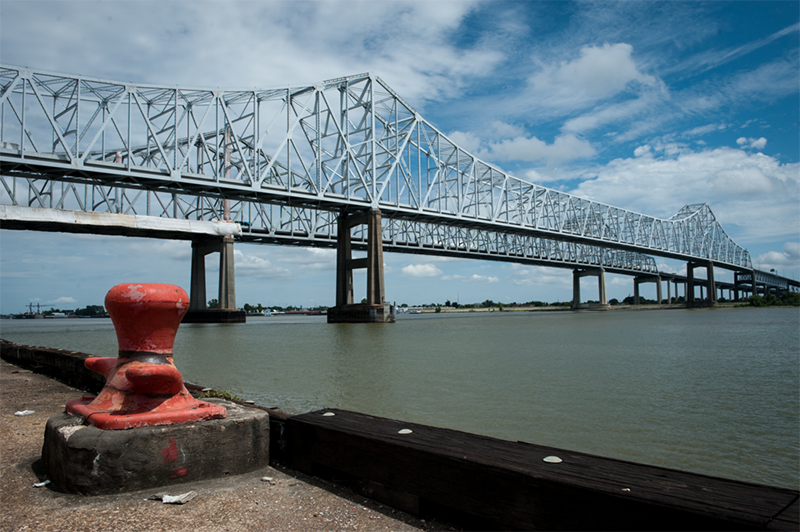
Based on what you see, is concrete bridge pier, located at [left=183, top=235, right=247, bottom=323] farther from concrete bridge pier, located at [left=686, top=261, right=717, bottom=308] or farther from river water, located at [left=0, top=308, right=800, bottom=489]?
concrete bridge pier, located at [left=686, top=261, right=717, bottom=308]

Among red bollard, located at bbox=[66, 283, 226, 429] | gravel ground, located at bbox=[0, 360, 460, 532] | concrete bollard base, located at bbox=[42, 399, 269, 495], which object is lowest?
gravel ground, located at bbox=[0, 360, 460, 532]

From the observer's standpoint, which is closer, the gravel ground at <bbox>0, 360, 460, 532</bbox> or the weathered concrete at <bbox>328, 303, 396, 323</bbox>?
the gravel ground at <bbox>0, 360, 460, 532</bbox>

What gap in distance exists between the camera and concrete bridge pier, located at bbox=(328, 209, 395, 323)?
4928cm

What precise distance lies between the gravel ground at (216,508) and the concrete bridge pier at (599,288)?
11516cm

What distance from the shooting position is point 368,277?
1967 inches

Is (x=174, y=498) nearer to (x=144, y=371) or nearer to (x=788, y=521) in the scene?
(x=144, y=371)

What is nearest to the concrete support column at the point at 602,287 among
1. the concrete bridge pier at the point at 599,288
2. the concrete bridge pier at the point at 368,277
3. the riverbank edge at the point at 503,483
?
the concrete bridge pier at the point at 599,288

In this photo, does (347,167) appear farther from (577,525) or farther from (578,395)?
(577,525)

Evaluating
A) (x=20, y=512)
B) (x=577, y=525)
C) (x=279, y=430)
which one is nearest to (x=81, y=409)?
(x=20, y=512)

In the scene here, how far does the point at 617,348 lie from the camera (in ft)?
70.5

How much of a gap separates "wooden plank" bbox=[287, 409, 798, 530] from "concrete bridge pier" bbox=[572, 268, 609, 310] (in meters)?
115

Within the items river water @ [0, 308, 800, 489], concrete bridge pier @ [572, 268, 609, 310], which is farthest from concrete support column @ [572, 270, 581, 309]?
river water @ [0, 308, 800, 489]

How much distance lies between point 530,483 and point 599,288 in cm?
11662

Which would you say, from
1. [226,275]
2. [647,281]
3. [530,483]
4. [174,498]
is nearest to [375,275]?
[226,275]
